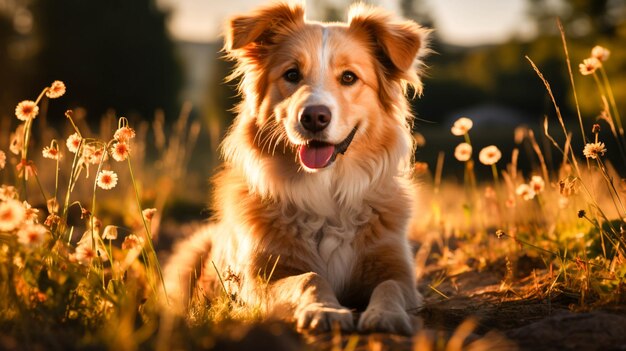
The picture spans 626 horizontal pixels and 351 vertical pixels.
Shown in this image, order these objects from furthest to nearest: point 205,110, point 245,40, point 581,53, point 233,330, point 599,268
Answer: point 205,110, point 581,53, point 245,40, point 599,268, point 233,330

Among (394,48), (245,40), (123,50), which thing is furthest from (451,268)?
(123,50)

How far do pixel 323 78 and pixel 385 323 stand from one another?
5.92 ft

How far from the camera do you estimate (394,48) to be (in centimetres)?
467

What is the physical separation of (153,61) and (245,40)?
30208 mm

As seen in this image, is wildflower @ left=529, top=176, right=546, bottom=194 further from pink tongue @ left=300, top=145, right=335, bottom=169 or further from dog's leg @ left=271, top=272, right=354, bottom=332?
dog's leg @ left=271, top=272, right=354, bottom=332

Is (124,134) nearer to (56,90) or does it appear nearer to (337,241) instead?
(56,90)

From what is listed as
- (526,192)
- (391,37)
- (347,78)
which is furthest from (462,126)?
(347,78)

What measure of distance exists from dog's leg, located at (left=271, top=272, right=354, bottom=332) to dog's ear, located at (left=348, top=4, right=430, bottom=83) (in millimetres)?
1735

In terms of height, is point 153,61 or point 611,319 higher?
point 611,319

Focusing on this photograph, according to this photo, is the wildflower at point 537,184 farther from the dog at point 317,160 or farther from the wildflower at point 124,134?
the wildflower at point 124,134

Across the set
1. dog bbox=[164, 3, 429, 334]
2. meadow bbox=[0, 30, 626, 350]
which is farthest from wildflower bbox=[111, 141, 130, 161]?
dog bbox=[164, 3, 429, 334]

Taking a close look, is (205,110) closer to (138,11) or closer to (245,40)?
(138,11)

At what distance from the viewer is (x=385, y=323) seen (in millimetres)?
3135

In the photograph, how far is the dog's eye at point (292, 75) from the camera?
451 cm
